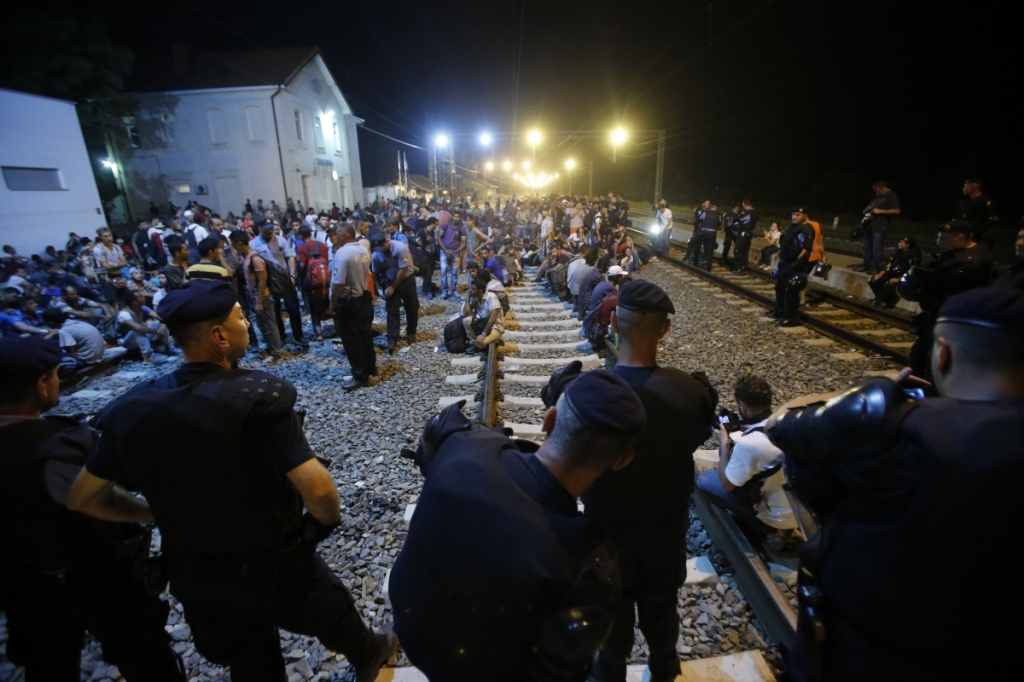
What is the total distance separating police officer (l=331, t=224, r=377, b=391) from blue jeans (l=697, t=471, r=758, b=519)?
4606 millimetres

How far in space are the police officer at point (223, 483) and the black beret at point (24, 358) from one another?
56cm

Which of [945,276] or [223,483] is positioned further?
[945,276]

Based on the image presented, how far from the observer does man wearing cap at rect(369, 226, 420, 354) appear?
777 cm

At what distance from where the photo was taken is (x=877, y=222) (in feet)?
33.4

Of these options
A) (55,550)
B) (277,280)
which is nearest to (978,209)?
(55,550)

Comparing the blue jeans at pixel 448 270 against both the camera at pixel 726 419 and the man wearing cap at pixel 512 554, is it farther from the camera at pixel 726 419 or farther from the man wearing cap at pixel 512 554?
the man wearing cap at pixel 512 554

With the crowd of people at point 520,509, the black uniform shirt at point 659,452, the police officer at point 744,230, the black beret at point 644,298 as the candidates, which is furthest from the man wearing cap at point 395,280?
the police officer at point 744,230

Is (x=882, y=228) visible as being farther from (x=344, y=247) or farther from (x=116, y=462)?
(x=116, y=462)

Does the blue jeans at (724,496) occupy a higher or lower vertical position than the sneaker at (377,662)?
higher

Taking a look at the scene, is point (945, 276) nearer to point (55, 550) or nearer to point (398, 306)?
point (55, 550)

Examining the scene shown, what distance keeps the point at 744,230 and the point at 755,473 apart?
11443 millimetres

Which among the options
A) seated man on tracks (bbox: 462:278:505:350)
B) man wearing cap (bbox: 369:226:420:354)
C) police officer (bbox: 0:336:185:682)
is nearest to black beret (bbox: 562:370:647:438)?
police officer (bbox: 0:336:185:682)

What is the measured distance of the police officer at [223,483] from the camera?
172 centimetres

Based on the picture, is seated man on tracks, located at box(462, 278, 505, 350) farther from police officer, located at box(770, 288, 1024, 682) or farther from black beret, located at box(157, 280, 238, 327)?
police officer, located at box(770, 288, 1024, 682)
